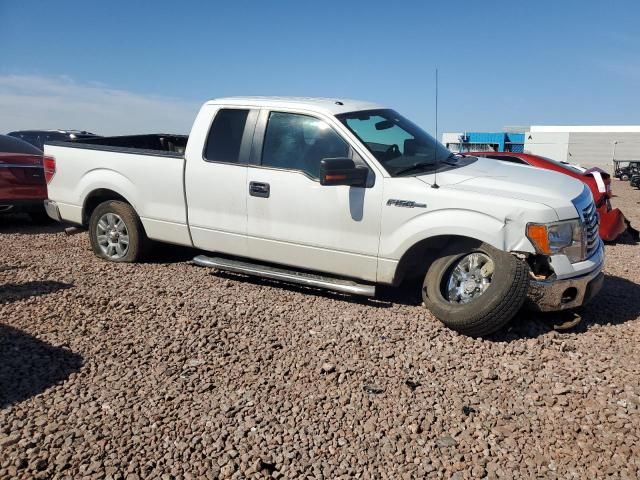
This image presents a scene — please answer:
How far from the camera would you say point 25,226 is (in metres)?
9.66

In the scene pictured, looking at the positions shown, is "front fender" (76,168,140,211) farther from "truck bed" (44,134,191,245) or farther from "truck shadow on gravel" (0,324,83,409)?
"truck shadow on gravel" (0,324,83,409)

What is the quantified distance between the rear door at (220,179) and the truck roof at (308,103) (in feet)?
0.33

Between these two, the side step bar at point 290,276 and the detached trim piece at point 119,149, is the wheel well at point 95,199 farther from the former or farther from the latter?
the side step bar at point 290,276

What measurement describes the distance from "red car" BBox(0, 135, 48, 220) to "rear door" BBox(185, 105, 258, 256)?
446cm

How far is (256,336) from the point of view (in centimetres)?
452

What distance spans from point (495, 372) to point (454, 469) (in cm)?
121

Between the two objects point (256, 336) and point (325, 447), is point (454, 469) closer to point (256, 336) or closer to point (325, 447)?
point (325, 447)

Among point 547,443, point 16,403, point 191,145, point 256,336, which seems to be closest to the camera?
point 547,443

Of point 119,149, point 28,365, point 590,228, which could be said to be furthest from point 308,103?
point 28,365

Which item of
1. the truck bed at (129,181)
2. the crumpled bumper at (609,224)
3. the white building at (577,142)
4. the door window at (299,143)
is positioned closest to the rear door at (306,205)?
the door window at (299,143)

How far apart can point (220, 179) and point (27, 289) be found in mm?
2235

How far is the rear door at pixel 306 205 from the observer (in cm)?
499

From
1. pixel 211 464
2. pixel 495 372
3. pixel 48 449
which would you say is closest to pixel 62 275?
pixel 48 449

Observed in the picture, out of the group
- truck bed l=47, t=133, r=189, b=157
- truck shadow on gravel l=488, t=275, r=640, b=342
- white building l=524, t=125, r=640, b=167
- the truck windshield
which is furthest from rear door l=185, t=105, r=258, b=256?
white building l=524, t=125, r=640, b=167
